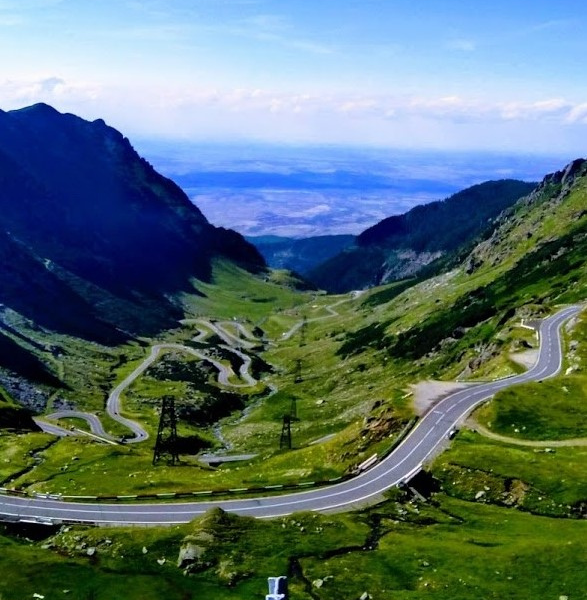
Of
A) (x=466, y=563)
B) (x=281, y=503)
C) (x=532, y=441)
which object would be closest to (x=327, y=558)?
(x=466, y=563)

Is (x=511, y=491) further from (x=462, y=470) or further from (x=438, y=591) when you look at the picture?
(x=438, y=591)

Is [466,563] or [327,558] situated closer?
[466,563]

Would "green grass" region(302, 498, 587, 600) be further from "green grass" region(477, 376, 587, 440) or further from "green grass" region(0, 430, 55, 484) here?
"green grass" region(0, 430, 55, 484)

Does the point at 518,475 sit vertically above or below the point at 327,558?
above

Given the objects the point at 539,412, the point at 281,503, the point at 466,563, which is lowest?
the point at 281,503

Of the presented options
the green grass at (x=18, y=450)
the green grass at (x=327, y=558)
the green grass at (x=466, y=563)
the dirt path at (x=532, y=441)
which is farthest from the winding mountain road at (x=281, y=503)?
the green grass at (x=18, y=450)

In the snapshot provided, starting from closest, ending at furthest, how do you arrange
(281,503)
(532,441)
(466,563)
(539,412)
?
1. (466,563)
2. (281,503)
3. (532,441)
4. (539,412)

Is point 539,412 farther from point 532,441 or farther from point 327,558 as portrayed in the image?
point 327,558

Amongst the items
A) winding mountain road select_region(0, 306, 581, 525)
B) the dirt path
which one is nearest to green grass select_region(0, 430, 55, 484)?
winding mountain road select_region(0, 306, 581, 525)

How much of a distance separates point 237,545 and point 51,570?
59.0 feet

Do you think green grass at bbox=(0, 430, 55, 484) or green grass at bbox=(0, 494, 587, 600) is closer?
green grass at bbox=(0, 494, 587, 600)

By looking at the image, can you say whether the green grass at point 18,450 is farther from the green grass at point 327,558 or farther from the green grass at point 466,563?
the green grass at point 466,563

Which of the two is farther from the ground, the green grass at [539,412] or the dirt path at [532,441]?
the green grass at [539,412]

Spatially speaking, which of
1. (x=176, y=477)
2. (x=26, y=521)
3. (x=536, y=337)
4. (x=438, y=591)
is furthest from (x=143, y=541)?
(x=536, y=337)
